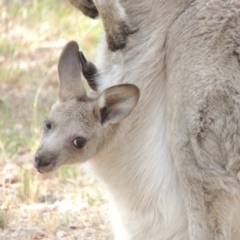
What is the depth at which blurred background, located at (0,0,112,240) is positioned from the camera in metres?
4.85

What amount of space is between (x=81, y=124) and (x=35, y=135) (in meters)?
2.12

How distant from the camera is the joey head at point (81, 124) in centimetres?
396

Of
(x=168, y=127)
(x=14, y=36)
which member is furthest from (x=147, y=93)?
(x=14, y=36)

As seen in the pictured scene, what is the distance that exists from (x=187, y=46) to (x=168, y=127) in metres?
0.37

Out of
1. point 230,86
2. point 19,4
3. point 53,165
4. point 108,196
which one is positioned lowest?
point 19,4

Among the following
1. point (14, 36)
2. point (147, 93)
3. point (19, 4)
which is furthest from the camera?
point (19, 4)

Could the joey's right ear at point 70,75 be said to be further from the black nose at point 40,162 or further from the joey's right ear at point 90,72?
the black nose at point 40,162

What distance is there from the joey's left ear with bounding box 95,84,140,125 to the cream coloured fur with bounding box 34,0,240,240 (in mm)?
87

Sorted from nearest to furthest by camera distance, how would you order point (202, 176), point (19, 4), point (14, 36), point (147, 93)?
point (202, 176) → point (147, 93) → point (14, 36) → point (19, 4)

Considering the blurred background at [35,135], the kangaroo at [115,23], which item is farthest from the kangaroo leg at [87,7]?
the blurred background at [35,135]

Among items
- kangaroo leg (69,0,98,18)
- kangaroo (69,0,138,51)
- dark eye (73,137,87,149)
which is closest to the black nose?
dark eye (73,137,87,149)

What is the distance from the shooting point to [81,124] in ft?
13.3

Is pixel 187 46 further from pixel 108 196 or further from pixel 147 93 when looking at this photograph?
pixel 108 196

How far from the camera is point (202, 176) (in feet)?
12.4
